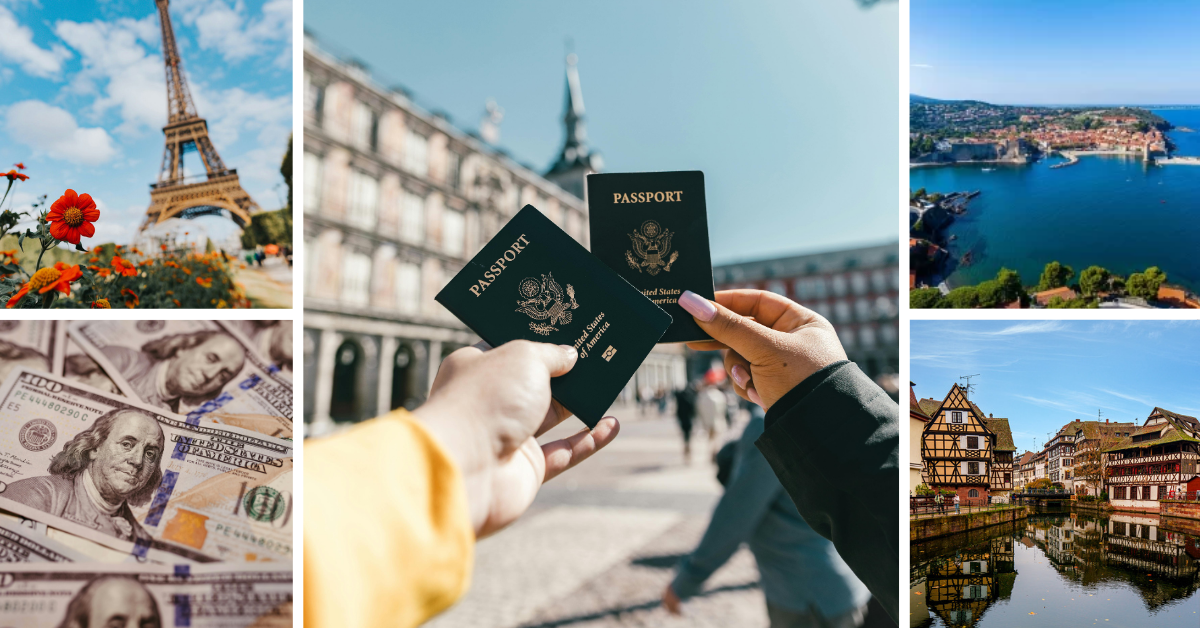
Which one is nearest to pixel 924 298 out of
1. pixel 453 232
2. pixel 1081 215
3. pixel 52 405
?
pixel 1081 215

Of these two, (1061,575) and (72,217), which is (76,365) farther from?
(1061,575)

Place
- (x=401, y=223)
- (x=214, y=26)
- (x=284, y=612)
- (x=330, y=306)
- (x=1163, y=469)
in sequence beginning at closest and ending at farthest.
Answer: (x=1163, y=469)
(x=284, y=612)
(x=214, y=26)
(x=330, y=306)
(x=401, y=223)

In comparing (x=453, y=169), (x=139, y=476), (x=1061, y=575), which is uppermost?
(x=453, y=169)

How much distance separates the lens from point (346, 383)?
1934 centimetres

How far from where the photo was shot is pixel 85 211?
1.81 meters

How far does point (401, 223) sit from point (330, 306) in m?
4.27

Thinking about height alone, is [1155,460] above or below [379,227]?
below

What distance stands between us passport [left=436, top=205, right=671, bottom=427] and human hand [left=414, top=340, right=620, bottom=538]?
0.06m

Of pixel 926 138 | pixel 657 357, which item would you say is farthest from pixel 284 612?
pixel 657 357

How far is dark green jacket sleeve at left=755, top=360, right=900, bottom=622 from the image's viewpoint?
1527 millimetres

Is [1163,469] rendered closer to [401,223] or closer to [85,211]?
[85,211]

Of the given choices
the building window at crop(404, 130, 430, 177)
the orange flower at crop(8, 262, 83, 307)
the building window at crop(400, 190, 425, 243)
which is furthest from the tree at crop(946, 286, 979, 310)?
the building window at crop(404, 130, 430, 177)

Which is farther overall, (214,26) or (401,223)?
(401,223)

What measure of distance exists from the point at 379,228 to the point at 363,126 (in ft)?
10.6
